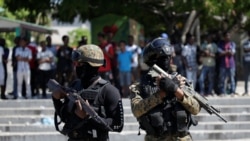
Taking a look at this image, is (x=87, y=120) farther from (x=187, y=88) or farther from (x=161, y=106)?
(x=187, y=88)

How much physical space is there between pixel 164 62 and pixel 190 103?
1.25ft

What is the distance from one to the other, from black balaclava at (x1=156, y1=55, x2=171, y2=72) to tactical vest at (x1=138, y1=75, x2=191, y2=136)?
126 millimetres

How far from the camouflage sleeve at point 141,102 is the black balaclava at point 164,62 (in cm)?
26

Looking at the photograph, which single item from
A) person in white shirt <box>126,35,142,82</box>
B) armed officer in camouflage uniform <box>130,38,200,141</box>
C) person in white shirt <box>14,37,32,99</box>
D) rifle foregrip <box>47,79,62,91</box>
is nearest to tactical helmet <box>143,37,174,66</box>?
→ armed officer in camouflage uniform <box>130,38,200,141</box>

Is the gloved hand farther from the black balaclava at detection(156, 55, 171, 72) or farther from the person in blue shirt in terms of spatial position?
the person in blue shirt

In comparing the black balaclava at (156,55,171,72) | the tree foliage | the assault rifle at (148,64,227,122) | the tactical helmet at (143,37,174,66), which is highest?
the tree foliage

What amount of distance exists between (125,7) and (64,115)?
443 inches

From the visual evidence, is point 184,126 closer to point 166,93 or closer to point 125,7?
point 166,93

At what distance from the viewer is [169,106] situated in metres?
4.84

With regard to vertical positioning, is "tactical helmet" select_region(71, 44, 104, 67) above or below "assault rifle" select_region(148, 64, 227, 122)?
above

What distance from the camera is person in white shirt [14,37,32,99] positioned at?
13.9m

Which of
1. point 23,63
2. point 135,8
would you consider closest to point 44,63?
point 23,63

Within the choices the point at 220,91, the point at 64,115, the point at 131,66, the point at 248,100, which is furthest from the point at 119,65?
the point at 64,115

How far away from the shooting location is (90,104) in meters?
4.84
